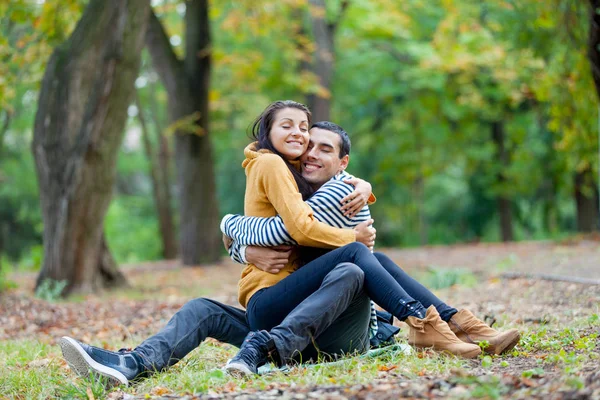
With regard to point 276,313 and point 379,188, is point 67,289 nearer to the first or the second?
point 276,313

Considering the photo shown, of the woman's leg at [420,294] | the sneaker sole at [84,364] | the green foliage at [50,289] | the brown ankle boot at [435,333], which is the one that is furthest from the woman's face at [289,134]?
the green foliage at [50,289]

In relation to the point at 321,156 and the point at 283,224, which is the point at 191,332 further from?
the point at 321,156

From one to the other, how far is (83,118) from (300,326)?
571 centimetres

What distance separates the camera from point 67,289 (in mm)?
8883

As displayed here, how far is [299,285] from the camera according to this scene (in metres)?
3.98

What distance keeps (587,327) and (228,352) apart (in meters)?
A: 2.41

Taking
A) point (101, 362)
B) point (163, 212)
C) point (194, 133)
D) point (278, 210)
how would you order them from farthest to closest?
point (163, 212)
point (194, 133)
point (278, 210)
point (101, 362)

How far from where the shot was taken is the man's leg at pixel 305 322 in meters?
3.77

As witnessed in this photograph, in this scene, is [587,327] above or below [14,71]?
below

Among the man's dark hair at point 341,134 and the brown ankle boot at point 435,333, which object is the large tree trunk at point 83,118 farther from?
the brown ankle boot at point 435,333

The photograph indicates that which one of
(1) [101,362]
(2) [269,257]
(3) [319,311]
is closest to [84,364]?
(1) [101,362]

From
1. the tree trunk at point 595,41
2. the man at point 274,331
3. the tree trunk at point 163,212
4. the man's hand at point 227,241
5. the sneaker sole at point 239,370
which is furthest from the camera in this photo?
the tree trunk at point 163,212

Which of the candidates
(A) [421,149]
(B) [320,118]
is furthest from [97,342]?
(A) [421,149]

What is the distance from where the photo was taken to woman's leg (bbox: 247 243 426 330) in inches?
155
